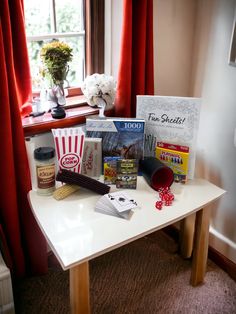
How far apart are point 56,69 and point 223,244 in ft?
4.27

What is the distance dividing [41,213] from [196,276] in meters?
0.90

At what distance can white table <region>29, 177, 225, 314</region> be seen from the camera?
110 cm

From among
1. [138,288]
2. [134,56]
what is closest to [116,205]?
[138,288]

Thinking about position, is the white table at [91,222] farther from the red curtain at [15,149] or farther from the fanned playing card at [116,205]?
the red curtain at [15,149]

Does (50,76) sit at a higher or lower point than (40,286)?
higher

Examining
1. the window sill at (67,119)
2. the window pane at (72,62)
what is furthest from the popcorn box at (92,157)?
the window pane at (72,62)

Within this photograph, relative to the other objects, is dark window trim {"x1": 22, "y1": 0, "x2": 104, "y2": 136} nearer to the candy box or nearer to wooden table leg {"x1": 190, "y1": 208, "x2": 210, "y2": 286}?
the candy box

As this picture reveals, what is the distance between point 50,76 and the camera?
153 cm

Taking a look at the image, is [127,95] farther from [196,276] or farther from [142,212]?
[196,276]

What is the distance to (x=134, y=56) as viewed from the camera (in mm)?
1640

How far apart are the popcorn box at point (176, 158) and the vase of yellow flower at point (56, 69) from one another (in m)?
0.50

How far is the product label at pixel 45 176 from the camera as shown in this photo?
4.42ft

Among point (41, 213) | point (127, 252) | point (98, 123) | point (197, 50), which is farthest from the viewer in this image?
point (127, 252)

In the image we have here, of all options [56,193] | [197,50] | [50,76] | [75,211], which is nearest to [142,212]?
[75,211]
